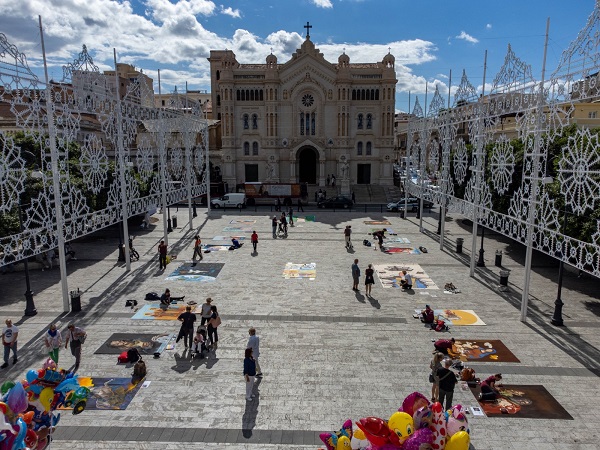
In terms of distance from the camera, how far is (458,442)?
7684mm

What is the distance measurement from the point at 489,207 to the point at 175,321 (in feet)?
49.8

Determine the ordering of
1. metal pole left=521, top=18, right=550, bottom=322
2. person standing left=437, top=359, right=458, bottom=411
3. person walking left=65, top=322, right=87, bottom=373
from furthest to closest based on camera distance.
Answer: metal pole left=521, top=18, right=550, bottom=322, person walking left=65, top=322, right=87, bottom=373, person standing left=437, top=359, right=458, bottom=411

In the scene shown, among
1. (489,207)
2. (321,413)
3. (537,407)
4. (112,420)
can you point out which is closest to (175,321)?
(112,420)

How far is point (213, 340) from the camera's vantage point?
14.5 metres

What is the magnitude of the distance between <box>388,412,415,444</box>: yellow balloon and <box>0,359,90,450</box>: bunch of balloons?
255 inches

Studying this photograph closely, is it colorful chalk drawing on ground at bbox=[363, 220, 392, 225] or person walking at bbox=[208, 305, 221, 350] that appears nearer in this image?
person walking at bbox=[208, 305, 221, 350]

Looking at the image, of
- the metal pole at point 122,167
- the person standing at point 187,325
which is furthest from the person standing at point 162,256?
the person standing at point 187,325

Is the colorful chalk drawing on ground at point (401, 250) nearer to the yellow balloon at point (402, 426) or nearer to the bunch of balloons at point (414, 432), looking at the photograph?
the bunch of balloons at point (414, 432)

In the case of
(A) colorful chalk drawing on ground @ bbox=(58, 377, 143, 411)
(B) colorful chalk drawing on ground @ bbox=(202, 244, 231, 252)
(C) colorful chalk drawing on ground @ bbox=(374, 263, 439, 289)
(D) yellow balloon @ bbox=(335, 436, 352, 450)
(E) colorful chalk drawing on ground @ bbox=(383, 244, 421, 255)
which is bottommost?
(A) colorful chalk drawing on ground @ bbox=(58, 377, 143, 411)

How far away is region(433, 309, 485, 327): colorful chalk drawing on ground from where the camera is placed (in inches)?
641

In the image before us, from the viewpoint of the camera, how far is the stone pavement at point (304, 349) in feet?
33.6

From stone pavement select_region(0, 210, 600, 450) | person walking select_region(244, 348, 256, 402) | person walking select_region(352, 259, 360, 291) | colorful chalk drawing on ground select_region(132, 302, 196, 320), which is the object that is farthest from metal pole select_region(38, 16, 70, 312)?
person walking select_region(352, 259, 360, 291)

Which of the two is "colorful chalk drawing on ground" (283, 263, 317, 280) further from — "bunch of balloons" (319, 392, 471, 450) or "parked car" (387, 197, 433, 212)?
"parked car" (387, 197, 433, 212)

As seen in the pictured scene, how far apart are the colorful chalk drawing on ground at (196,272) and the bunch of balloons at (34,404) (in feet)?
37.4
